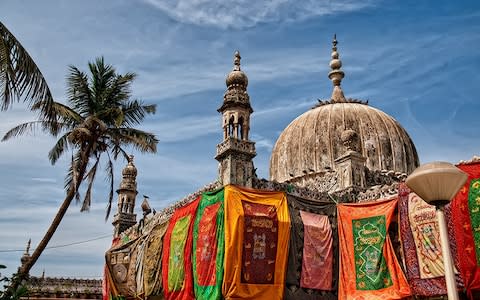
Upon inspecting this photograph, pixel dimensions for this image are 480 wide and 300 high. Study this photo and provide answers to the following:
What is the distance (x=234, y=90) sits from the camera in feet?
47.5

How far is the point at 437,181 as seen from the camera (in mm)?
5836

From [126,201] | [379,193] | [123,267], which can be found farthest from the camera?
[126,201]

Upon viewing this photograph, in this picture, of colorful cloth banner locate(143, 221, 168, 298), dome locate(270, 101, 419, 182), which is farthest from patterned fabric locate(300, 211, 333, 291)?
dome locate(270, 101, 419, 182)

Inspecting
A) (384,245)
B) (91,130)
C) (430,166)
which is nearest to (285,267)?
(384,245)

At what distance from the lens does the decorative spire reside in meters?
21.8

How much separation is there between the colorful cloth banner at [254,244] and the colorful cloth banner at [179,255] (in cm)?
167

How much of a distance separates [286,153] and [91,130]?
298 inches

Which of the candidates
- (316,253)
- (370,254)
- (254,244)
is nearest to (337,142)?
(316,253)

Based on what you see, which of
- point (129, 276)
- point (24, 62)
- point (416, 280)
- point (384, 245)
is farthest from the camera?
point (129, 276)

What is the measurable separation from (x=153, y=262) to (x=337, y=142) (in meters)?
8.07

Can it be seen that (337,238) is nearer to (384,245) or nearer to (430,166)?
(384,245)

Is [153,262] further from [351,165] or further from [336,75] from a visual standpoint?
[336,75]

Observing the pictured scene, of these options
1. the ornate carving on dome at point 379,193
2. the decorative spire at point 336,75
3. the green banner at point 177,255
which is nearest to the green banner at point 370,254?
the ornate carving on dome at point 379,193

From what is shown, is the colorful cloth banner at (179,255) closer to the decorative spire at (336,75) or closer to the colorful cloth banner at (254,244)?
the colorful cloth banner at (254,244)
